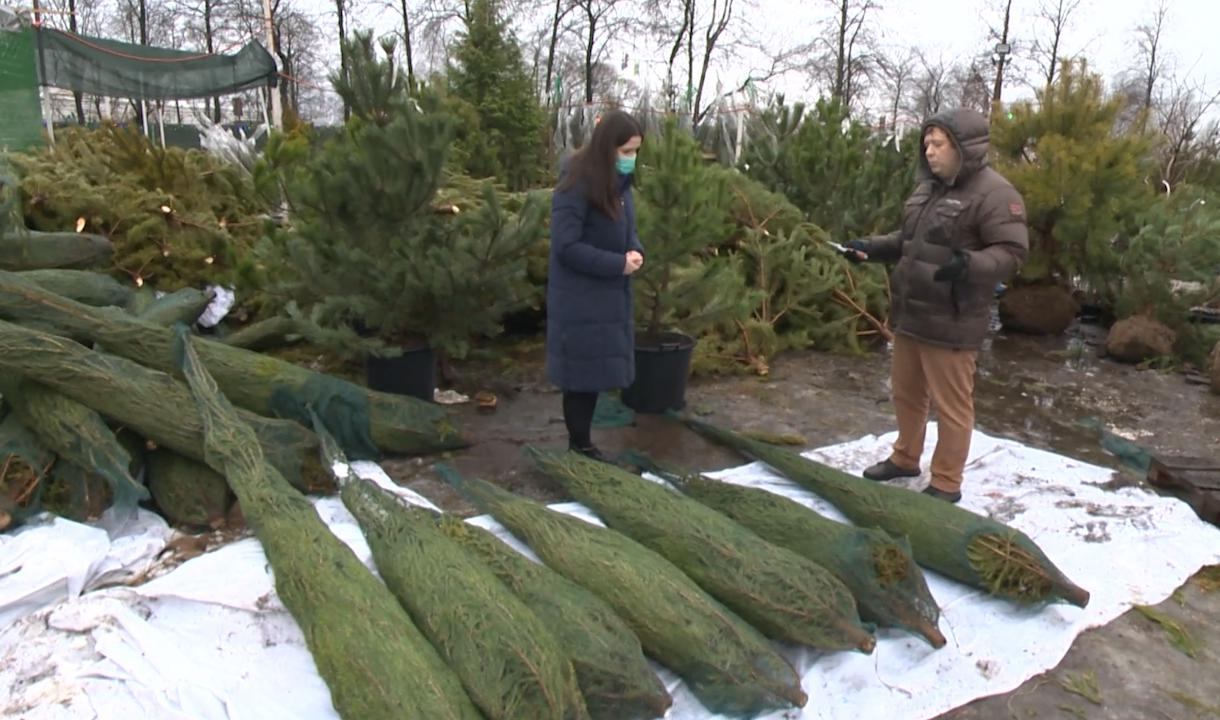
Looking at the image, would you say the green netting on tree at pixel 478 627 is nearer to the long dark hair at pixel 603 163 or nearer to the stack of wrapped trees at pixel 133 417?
the stack of wrapped trees at pixel 133 417

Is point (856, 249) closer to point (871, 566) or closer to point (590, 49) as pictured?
point (871, 566)

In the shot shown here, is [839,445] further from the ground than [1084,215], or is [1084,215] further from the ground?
[1084,215]

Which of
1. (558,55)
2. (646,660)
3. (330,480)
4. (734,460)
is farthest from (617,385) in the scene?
(558,55)

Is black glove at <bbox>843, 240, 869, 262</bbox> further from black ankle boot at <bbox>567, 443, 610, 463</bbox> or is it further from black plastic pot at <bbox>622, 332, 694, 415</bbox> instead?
black ankle boot at <bbox>567, 443, 610, 463</bbox>

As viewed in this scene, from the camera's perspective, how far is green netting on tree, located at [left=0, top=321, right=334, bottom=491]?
3.52 metres

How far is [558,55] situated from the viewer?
25859 mm

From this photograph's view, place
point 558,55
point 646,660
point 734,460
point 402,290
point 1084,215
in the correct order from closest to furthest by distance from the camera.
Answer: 1. point 646,660
2. point 734,460
3. point 402,290
4. point 1084,215
5. point 558,55

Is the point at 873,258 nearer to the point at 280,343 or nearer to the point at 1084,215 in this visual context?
the point at 280,343

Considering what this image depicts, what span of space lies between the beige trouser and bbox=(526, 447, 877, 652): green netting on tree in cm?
124

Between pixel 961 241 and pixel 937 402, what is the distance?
69 cm

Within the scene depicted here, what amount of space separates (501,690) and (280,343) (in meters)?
4.74

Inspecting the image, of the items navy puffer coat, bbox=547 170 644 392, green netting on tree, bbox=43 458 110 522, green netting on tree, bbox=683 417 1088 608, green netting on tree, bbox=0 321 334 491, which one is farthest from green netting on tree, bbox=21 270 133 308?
green netting on tree, bbox=683 417 1088 608

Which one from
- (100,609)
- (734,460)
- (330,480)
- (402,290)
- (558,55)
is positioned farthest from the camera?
(558,55)

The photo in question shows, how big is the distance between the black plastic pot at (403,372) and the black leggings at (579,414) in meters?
1.24
